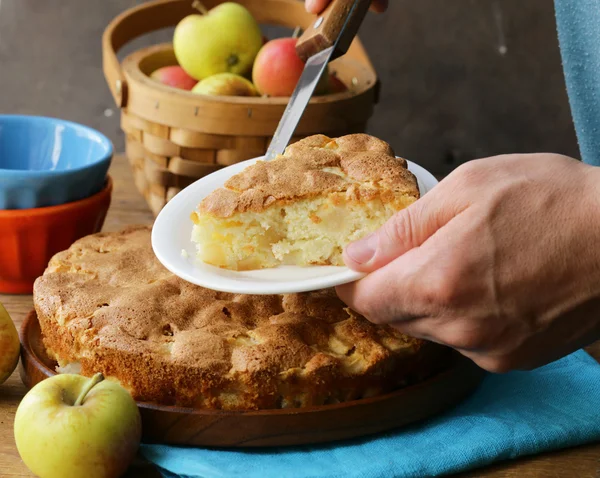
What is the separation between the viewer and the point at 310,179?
4.16 ft

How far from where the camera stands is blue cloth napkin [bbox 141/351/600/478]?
3.57ft

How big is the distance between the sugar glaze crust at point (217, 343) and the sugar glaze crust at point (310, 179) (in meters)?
0.16

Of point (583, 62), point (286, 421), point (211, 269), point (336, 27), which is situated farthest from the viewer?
point (583, 62)

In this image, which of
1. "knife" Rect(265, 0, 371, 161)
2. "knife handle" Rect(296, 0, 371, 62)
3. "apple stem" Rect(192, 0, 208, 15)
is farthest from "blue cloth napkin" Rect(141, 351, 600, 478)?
"apple stem" Rect(192, 0, 208, 15)

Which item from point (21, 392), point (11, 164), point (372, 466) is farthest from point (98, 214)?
point (372, 466)

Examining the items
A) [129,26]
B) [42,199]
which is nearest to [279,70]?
[129,26]

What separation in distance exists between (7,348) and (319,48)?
782 mm

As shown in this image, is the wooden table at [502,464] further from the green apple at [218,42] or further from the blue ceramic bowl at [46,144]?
the green apple at [218,42]

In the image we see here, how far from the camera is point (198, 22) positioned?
1.92m

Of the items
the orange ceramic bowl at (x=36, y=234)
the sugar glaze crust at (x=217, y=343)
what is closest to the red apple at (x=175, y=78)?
the orange ceramic bowl at (x=36, y=234)

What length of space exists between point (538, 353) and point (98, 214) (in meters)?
0.96

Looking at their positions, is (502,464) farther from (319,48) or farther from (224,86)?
(224,86)

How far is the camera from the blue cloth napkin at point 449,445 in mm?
1087

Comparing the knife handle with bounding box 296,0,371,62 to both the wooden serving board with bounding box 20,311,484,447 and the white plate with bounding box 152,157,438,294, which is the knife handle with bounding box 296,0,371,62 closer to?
the white plate with bounding box 152,157,438,294
